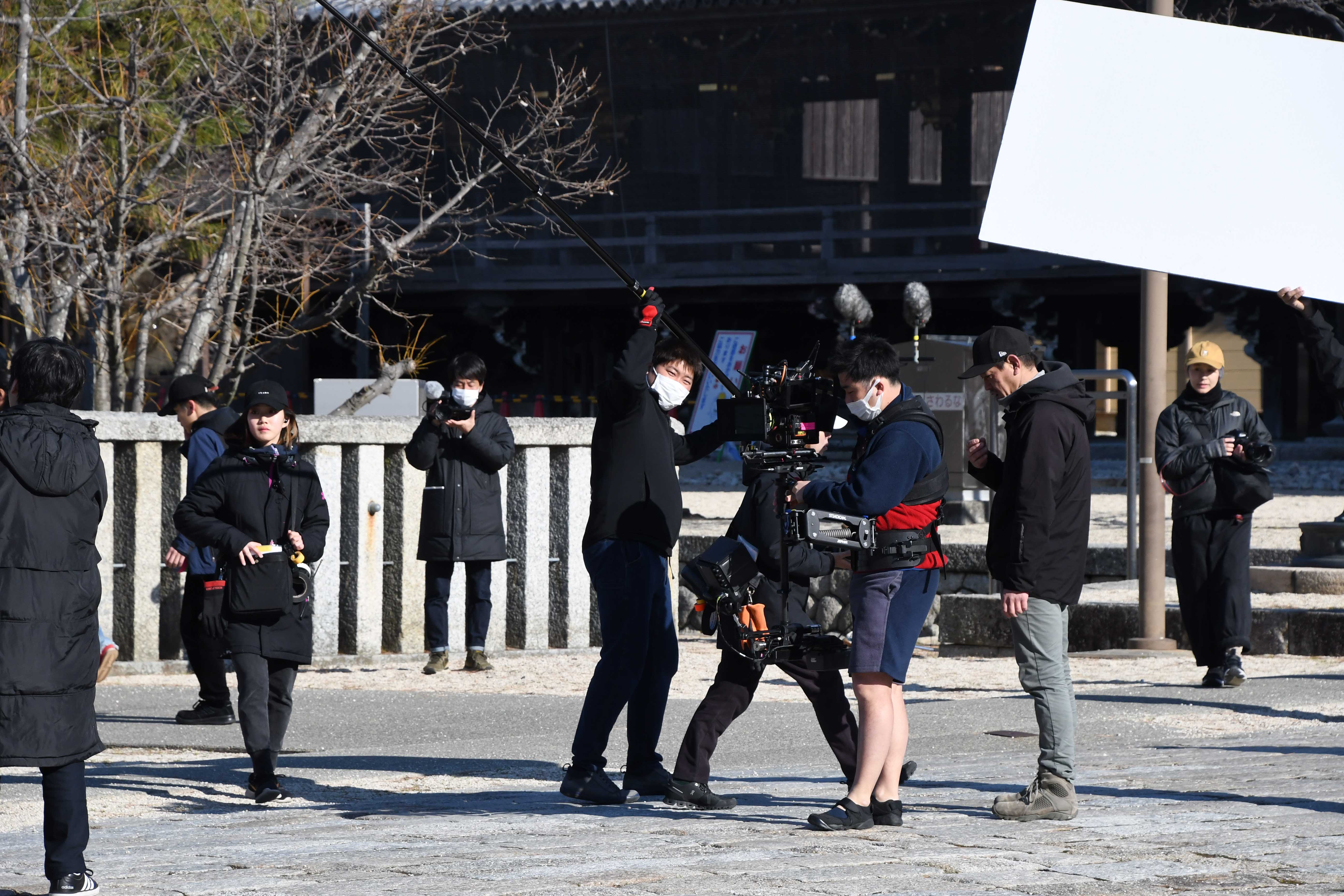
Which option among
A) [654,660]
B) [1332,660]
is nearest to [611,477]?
[654,660]

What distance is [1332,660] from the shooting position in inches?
380

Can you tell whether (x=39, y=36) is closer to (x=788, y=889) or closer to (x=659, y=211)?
(x=788, y=889)

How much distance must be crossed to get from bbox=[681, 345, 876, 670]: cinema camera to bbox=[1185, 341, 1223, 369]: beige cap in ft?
12.1

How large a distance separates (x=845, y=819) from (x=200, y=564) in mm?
3977

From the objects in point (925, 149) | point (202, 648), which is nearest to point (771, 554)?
point (202, 648)

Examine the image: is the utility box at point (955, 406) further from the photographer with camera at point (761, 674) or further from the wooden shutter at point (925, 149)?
the photographer with camera at point (761, 674)

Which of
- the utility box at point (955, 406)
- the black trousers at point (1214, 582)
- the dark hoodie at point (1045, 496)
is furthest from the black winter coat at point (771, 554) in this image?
the utility box at point (955, 406)

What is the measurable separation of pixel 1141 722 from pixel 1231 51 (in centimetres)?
390

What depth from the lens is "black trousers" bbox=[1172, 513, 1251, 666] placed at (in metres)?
8.51

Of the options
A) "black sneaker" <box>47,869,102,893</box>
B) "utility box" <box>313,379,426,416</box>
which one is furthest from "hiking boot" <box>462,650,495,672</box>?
"black sneaker" <box>47,869,102,893</box>

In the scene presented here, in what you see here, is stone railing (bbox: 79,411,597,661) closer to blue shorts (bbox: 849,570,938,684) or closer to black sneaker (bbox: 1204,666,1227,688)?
black sneaker (bbox: 1204,666,1227,688)

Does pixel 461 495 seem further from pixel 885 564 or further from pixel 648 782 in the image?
pixel 885 564

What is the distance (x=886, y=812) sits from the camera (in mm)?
5223

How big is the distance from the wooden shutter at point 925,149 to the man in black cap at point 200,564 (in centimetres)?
1441
